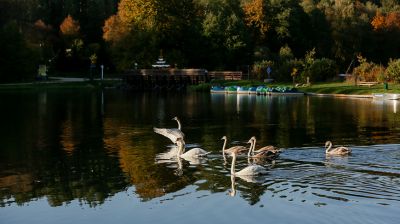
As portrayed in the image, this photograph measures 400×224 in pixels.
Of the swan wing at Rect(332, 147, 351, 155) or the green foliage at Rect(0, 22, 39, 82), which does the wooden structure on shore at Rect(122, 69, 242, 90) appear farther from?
the swan wing at Rect(332, 147, 351, 155)

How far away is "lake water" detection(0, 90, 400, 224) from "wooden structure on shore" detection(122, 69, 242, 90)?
201ft

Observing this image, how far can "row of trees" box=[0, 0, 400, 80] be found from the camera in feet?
380

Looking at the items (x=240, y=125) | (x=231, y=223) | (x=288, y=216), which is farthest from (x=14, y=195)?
(x=240, y=125)

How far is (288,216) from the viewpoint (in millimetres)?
20141

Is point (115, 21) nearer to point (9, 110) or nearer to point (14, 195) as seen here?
point (9, 110)

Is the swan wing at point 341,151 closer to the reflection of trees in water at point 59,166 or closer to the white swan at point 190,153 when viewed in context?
the white swan at point 190,153

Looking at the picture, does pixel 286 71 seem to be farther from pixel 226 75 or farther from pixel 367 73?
pixel 367 73

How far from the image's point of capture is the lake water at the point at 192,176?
20719 mm

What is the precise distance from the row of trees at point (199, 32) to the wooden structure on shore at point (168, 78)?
4486 millimetres

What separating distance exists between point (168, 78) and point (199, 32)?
11991 mm

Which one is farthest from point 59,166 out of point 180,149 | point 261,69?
point 261,69

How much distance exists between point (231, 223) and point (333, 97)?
62.0m

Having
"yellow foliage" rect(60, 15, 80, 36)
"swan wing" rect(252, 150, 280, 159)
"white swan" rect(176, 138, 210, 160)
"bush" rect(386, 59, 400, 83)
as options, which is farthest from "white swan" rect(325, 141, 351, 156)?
"yellow foliage" rect(60, 15, 80, 36)

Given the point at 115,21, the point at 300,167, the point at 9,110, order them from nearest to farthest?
the point at 300,167 → the point at 9,110 → the point at 115,21
